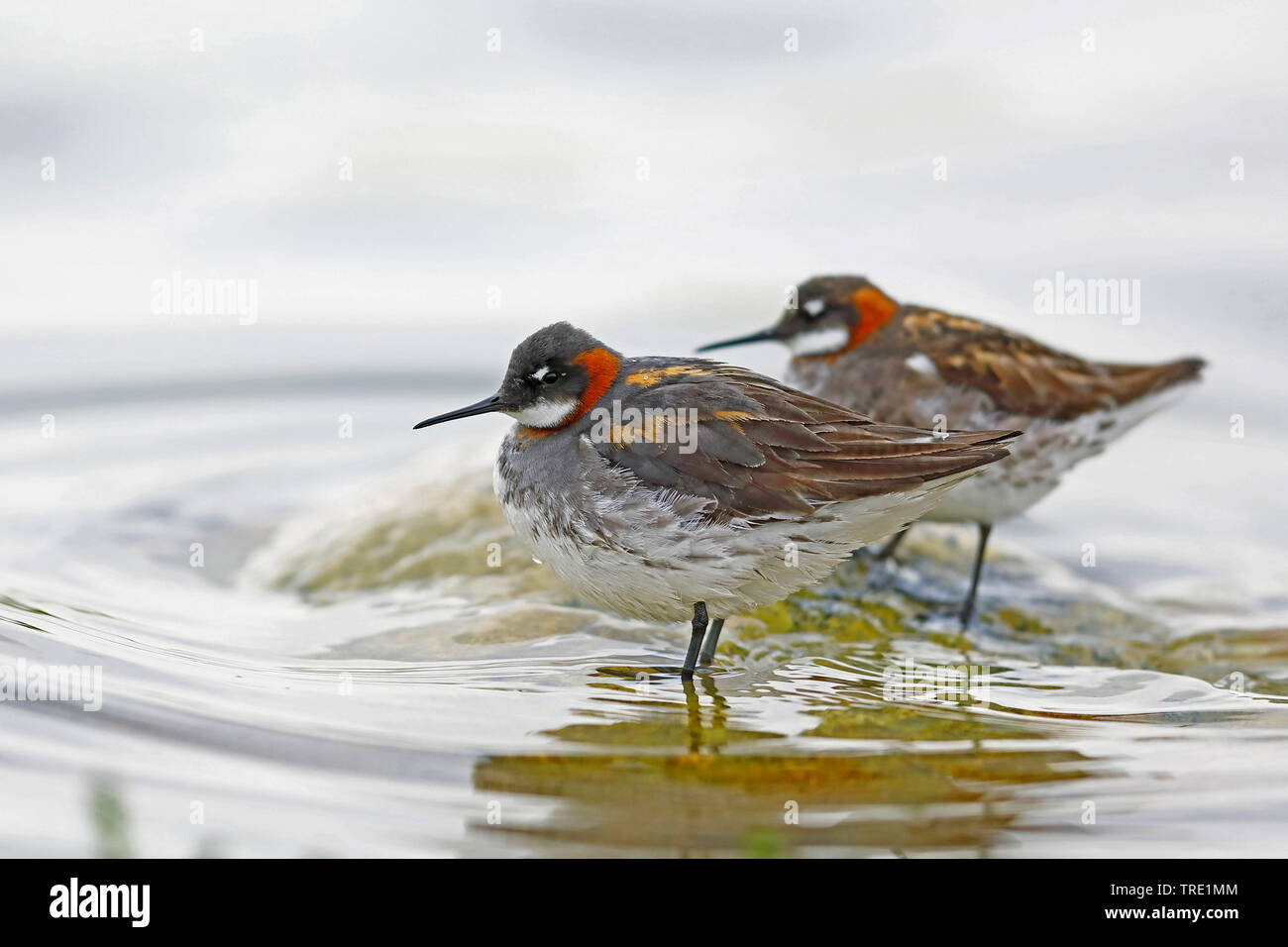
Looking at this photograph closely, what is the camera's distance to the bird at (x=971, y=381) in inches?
344

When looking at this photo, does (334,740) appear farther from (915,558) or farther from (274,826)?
(915,558)

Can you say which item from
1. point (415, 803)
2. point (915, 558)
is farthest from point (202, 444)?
point (415, 803)

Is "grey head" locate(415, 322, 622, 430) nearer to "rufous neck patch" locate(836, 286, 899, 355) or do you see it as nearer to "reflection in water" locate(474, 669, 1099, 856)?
"reflection in water" locate(474, 669, 1099, 856)

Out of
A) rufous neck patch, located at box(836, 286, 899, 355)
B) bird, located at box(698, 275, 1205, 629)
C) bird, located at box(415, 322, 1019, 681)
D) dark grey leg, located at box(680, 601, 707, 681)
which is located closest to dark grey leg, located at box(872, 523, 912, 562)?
bird, located at box(698, 275, 1205, 629)

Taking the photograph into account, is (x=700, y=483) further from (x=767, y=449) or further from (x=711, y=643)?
(x=711, y=643)

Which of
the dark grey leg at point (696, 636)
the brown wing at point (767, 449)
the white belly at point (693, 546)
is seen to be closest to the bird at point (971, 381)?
the brown wing at point (767, 449)

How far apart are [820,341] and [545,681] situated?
373 centimetres

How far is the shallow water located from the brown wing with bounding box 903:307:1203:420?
48.6 inches

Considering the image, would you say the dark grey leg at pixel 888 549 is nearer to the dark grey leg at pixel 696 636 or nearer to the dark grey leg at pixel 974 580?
the dark grey leg at pixel 974 580

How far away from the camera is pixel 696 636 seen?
6633 millimetres

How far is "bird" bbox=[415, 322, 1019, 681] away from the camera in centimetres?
638

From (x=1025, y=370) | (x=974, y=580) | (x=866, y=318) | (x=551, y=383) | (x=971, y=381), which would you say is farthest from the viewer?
(x=866, y=318)

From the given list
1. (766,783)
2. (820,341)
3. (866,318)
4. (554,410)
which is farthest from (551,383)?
(866,318)

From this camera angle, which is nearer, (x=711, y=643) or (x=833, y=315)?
(x=711, y=643)
